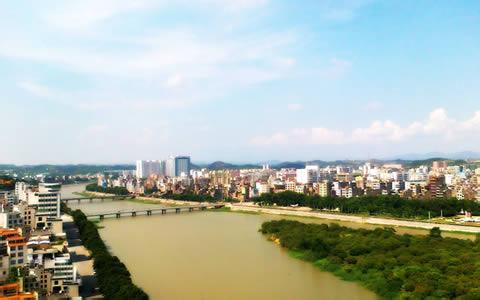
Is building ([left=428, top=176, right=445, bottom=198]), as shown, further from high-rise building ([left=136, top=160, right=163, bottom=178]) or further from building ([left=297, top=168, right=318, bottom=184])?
high-rise building ([left=136, top=160, right=163, bottom=178])

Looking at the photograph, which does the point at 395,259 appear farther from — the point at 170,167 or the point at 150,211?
the point at 170,167

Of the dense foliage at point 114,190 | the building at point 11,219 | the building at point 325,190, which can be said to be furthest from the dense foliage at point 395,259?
the dense foliage at point 114,190

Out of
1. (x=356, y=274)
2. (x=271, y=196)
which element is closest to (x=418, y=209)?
(x=271, y=196)

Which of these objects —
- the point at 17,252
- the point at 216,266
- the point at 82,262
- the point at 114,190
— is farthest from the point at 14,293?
the point at 114,190

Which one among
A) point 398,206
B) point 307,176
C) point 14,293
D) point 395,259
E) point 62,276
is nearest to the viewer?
point 14,293

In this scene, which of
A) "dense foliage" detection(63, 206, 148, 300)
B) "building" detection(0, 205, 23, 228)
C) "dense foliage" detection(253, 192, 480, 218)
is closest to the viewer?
"dense foliage" detection(63, 206, 148, 300)

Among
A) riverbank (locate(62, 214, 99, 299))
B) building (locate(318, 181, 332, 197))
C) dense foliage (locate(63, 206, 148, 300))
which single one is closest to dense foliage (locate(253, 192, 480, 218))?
building (locate(318, 181, 332, 197))

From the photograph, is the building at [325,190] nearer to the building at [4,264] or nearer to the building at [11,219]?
the building at [11,219]

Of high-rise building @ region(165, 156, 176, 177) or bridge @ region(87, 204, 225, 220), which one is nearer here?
bridge @ region(87, 204, 225, 220)
